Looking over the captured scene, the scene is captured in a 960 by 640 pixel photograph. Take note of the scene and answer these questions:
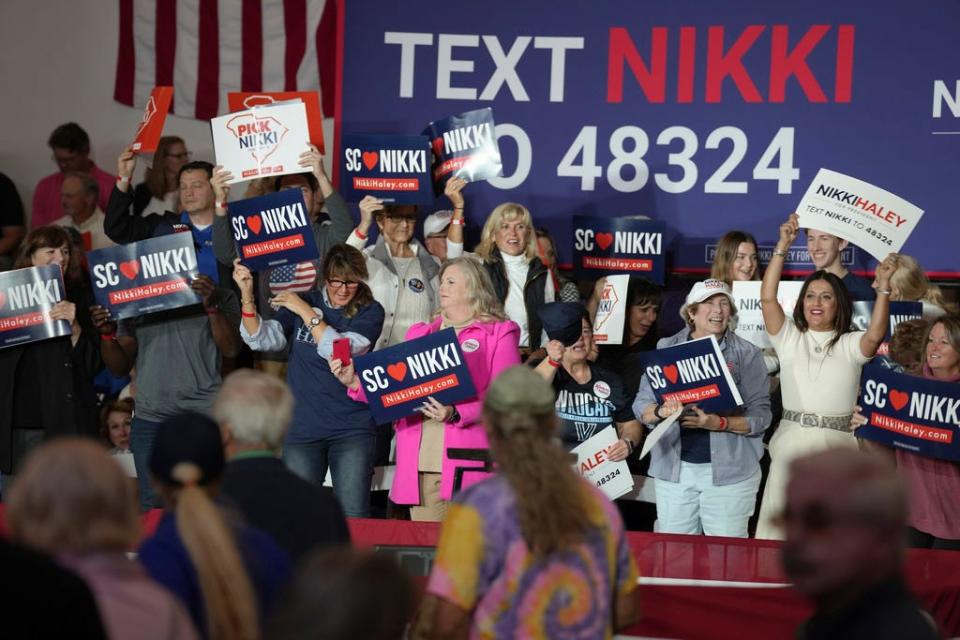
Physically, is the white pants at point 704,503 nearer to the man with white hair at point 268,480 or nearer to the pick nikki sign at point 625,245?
the pick nikki sign at point 625,245

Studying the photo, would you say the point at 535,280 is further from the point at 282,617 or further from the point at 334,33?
the point at 282,617

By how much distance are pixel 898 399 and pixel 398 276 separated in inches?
103

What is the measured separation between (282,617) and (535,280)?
4922 millimetres

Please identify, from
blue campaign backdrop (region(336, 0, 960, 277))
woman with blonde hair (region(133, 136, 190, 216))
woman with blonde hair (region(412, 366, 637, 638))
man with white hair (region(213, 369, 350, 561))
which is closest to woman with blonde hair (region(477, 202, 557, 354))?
blue campaign backdrop (region(336, 0, 960, 277))

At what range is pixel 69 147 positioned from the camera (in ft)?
27.6

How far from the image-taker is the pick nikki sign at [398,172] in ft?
22.7

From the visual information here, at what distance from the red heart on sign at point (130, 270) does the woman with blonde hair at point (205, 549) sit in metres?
3.43

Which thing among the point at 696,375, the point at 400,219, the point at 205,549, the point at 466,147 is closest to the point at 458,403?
the point at 696,375

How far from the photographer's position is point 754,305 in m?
6.79

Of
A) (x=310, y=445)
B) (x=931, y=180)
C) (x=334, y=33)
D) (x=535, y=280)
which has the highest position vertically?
(x=334, y=33)

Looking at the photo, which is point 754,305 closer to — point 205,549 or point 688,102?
point 688,102

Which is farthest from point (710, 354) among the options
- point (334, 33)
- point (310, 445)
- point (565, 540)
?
point (334, 33)

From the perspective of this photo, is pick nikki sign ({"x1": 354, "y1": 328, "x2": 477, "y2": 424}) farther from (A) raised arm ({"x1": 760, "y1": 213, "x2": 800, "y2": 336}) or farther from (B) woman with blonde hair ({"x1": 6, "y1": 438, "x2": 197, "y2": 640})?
(B) woman with blonde hair ({"x1": 6, "y1": 438, "x2": 197, "y2": 640})

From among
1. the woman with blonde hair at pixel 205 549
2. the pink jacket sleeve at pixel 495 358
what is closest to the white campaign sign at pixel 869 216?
the pink jacket sleeve at pixel 495 358
